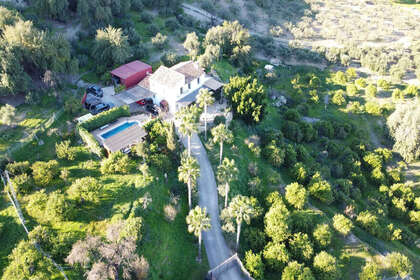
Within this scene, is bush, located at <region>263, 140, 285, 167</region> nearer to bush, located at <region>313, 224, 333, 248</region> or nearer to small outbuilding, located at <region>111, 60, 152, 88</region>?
bush, located at <region>313, 224, 333, 248</region>

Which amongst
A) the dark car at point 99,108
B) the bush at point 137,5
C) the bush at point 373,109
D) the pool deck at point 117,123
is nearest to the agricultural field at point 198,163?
the bush at point 373,109

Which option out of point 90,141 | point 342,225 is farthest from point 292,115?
point 90,141

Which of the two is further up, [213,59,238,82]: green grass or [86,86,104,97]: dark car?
[86,86,104,97]: dark car

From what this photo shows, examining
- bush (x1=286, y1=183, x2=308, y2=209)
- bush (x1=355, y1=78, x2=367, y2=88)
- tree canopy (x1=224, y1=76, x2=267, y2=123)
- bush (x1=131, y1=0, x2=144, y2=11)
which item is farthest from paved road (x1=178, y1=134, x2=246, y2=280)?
bush (x1=355, y1=78, x2=367, y2=88)

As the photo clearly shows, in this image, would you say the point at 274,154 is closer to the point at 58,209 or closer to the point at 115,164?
the point at 115,164

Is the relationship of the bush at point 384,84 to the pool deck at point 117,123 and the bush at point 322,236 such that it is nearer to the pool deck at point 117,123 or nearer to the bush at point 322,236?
the bush at point 322,236
